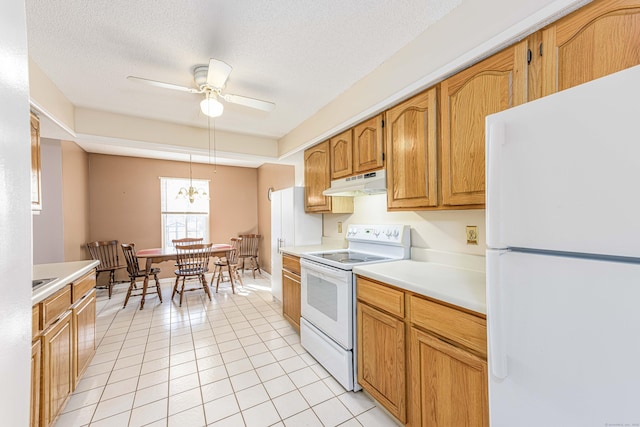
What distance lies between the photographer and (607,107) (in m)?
0.65

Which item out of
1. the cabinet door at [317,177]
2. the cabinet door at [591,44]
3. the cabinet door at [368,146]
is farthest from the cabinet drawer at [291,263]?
the cabinet door at [591,44]

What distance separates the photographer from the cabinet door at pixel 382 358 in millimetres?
1466

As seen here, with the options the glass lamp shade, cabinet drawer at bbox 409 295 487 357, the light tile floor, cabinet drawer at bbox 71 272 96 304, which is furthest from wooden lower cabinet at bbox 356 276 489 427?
the glass lamp shade

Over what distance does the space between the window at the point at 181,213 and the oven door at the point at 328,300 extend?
12.4 feet

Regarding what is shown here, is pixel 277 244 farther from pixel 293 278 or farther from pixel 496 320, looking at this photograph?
pixel 496 320

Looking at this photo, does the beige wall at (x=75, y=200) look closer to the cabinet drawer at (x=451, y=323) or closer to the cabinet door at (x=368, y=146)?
the cabinet door at (x=368, y=146)

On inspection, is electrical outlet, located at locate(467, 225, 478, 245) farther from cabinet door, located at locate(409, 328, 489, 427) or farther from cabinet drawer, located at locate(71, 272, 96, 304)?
cabinet drawer, located at locate(71, 272, 96, 304)

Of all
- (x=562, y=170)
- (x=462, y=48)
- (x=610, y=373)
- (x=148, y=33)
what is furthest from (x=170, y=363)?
(x=462, y=48)

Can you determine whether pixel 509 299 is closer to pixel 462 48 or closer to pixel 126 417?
pixel 462 48

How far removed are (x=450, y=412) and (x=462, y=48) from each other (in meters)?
1.91

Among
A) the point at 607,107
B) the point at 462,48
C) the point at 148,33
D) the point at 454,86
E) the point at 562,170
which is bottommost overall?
the point at 562,170

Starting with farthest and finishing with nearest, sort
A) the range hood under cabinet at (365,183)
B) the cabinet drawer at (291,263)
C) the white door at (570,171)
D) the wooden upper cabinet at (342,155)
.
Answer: the cabinet drawer at (291,263) → the wooden upper cabinet at (342,155) → the range hood under cabinet at (365,183) → the white door at (570,171)

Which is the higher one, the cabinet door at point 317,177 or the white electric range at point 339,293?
the cabinet door at point 317,177

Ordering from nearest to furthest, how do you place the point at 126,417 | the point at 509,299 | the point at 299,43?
the point at 509,299 → the point at 126,417 → the point at 299,43
